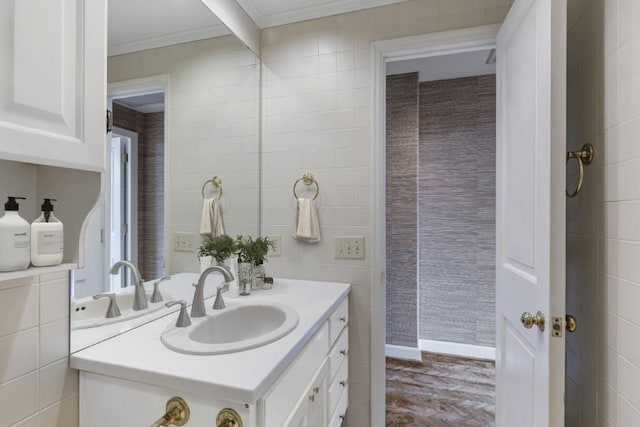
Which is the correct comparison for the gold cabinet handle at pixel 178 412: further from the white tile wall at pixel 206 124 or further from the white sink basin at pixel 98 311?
the white tile wall at pixel 206 124

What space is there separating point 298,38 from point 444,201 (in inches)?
72.7

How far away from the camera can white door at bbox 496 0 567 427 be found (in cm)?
96

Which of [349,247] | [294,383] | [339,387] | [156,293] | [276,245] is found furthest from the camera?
[276,245]

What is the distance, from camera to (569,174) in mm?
1246

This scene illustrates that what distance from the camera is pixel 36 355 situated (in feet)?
2.66

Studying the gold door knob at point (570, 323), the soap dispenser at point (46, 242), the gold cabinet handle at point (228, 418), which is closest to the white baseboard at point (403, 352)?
the gold door knob at point (570, 323)

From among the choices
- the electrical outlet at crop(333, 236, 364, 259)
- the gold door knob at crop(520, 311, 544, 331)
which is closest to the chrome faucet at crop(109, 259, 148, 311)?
the electrical outlet at crop(333, 236, 364, 259)

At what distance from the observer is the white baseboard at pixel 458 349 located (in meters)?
2.79

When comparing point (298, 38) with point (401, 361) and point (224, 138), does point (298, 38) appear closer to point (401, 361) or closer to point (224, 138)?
point (224, 138)

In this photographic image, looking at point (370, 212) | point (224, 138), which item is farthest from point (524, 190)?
point (224, 138)

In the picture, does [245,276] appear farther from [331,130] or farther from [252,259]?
[331,130]

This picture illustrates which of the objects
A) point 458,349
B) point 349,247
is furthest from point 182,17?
point 458,349

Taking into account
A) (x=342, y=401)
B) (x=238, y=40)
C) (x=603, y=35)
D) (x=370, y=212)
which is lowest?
(x=342, y=401)

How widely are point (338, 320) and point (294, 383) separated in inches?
22.8
